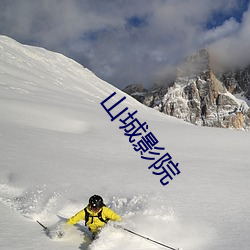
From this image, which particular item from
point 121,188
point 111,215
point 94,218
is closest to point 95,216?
point 94,218

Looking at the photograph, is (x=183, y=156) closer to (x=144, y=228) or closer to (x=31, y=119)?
(x=144, y=228)

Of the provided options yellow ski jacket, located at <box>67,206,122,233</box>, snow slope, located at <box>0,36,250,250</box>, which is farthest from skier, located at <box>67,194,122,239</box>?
snow slope, located at <box>0,36,250,250</box>

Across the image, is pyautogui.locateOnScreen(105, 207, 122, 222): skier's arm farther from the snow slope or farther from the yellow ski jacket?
the snow slope

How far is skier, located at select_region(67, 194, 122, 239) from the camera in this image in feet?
19.2

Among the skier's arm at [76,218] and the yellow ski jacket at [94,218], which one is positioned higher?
the skier's arm at [76,218]

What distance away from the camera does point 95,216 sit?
233 inches

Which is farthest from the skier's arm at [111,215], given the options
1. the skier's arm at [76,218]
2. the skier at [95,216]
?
the skier's arm at [76,218]

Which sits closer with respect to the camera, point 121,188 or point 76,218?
point 76,218

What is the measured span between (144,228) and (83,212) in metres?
1.21

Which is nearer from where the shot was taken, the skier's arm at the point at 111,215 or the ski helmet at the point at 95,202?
the ski helmet at the point at 95,202

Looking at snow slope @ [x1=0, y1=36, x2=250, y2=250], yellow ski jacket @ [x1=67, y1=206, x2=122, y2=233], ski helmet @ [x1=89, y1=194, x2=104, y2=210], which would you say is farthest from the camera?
yellow ski jacket @ [x1=67, y1=206, x2=122, y2=233]

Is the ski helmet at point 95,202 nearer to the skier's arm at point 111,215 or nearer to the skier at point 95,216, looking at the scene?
the skier at point 95,216

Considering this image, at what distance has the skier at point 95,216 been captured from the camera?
584 centimetres

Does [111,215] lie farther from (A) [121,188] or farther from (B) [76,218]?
(A) [121,188]
